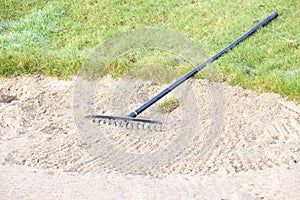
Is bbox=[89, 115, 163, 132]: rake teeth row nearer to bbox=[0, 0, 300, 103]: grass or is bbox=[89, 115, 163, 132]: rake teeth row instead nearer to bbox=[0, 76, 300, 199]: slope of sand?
bbox=[0, 76, 300, 199]: slope of sand

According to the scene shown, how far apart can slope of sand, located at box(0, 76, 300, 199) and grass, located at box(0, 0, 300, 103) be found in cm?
23

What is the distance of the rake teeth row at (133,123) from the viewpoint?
16.4 feet

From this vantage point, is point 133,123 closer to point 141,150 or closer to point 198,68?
point 141,150

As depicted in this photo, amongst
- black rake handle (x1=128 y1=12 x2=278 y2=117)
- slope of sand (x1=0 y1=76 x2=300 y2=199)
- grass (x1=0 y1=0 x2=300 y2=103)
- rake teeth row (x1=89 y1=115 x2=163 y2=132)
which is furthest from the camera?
grass (x1=0 y1=0 x2=300 y2=103)

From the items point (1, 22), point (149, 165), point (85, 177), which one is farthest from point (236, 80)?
point (1, 22)

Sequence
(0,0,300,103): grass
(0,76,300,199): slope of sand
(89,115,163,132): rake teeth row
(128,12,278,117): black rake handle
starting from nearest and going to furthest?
(0,76,300,199): slope of sand < (89,115,163,132): rake teeth row < (128,12,278,117): black rake handle < (0,0,300,103): grass

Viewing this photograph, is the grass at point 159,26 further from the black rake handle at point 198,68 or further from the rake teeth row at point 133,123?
the rake teeth row at point 133,123

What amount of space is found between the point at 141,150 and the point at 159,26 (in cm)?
242

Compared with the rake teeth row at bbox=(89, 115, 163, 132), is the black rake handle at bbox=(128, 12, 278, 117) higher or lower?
higher

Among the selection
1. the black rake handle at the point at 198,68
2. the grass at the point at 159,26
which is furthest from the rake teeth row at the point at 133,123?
the grass at the point at 159,26

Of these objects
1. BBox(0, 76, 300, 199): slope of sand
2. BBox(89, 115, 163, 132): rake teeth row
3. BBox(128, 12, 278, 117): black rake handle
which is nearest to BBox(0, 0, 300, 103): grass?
BBox(128, 12, 278, 117): black rake handle

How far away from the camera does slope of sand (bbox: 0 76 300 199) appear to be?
160 inches

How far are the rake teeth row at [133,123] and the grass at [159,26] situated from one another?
90cm

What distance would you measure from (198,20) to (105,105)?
2015 mm
